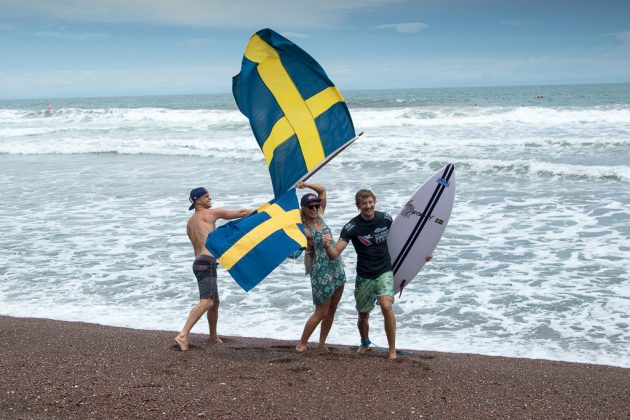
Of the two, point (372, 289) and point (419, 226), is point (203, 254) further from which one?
point (419, 226)

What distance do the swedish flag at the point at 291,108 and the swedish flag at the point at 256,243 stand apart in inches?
20.3

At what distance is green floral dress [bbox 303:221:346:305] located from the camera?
5.53 meters

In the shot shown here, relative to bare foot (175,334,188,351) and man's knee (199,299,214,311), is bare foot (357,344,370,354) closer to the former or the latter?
man's knee (199,299,214,311)

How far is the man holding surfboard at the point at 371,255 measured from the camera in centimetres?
541

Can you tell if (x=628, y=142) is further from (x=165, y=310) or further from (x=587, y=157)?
(x=165, y=310)

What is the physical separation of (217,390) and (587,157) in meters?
17.1

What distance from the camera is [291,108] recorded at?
5910 millimetres

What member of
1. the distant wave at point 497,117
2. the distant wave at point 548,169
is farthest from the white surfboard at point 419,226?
the distant wave at point 497,117

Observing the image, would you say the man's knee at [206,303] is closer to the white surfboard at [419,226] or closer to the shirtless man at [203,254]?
the shirtless man at [203,254]

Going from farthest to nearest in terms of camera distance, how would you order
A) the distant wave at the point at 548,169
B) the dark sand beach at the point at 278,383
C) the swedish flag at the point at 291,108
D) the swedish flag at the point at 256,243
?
the distant wave at the point at 548,169 → the swedish flag at the point at 291,108 → the swedish flag at the point at 256,243 → the dark sand beach at the point at 278,383

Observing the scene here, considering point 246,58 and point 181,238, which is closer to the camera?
point 246,58

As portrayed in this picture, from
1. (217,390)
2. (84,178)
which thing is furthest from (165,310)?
(84,178)

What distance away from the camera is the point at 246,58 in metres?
6.00

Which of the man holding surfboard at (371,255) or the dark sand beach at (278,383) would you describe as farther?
the man holding surfboard at (371,255)
